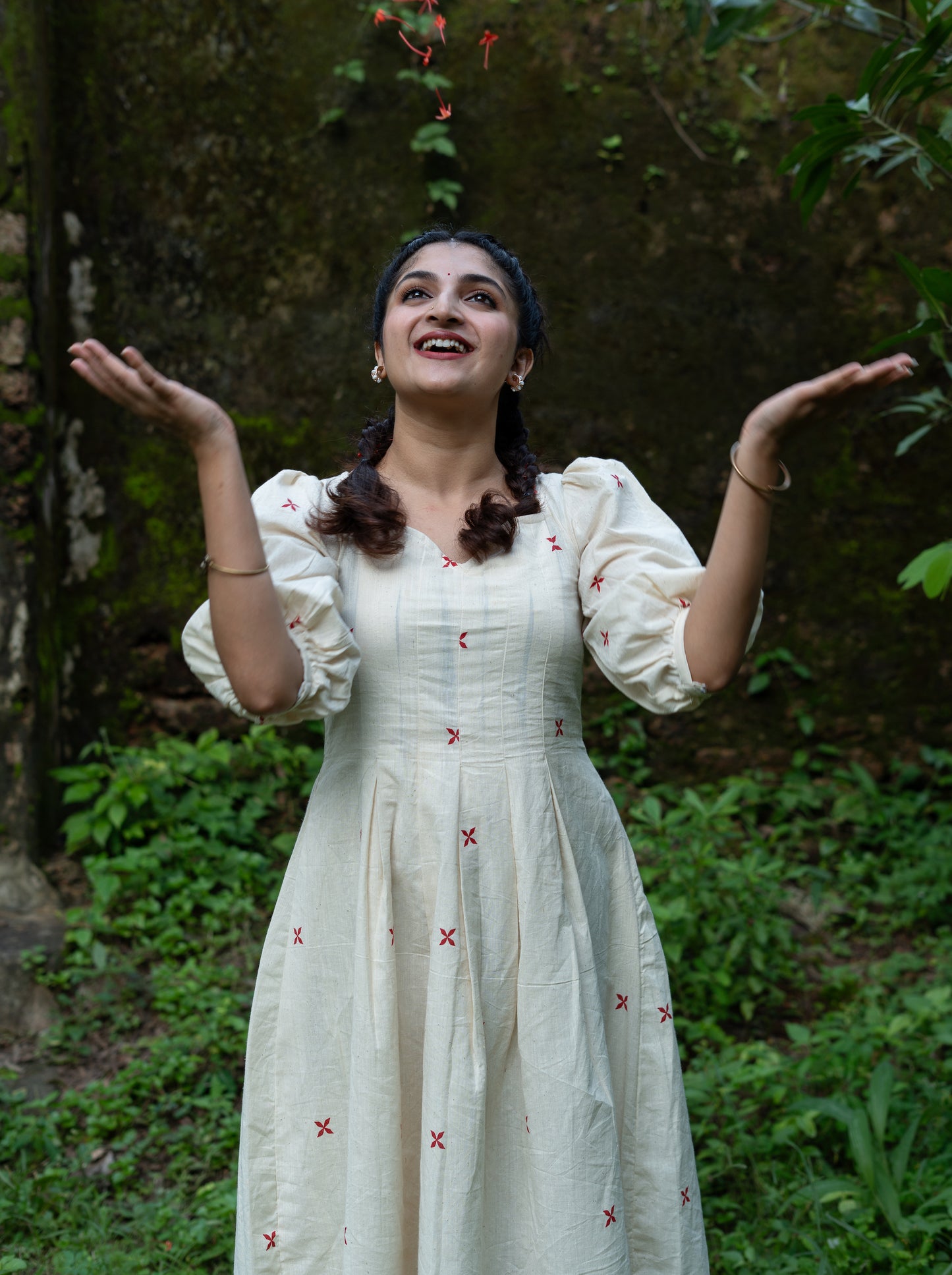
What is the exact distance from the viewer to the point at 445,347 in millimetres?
1742

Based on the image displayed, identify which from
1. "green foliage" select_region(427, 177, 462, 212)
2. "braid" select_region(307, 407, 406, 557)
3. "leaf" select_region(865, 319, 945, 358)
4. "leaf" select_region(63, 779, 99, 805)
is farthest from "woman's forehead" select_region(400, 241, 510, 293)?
"leaf" select_region(63, 779, 99, 805)

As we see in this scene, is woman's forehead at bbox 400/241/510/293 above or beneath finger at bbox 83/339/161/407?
above

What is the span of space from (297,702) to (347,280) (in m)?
2.75

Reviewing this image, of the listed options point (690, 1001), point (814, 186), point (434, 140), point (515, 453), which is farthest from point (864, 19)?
point (690, 1001)

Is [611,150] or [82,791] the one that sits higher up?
[611,150]

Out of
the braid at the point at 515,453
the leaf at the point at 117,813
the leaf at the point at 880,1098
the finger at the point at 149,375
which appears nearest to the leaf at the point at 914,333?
the braid at the point at 515,453

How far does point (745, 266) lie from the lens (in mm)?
3986

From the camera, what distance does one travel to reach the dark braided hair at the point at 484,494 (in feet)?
5.67

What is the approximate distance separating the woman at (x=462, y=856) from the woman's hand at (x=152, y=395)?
0.19 metres

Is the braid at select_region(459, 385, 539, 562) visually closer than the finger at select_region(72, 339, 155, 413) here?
No

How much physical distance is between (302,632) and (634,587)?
1.59ft

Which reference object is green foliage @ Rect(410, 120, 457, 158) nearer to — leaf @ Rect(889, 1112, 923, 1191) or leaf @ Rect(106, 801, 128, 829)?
leaf @ Rect(106, 801, 128, 829)

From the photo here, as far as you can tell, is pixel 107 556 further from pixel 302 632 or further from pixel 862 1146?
pixel 862 1146

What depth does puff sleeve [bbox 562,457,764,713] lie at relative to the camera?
5.33ft
